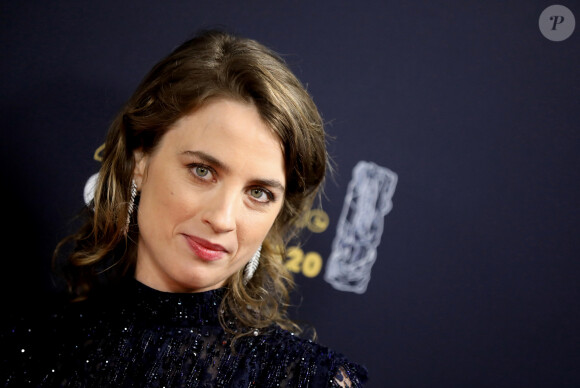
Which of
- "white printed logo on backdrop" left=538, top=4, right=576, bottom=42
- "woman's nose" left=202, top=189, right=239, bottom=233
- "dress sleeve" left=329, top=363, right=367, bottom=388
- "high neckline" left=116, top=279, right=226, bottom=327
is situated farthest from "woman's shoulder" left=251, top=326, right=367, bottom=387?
"white printed logo on backdrop" left=538, top=4, right=576, bottom=42

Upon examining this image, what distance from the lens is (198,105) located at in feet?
3.52

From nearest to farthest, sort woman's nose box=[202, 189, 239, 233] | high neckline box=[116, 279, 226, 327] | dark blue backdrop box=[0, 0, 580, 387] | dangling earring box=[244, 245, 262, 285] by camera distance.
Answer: woman's nose box=[202, 189, 239, 233] < high neckline box=[116, 279, 226, 327] < dangling earring box=[244, 245, 262, 285] < dark blue backdrop box=[0, 0, 580, 387]

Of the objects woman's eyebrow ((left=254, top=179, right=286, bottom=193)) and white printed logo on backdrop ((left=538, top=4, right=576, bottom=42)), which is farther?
white printed logo on backdrop ((left=538, top=4, right=576, bottom=42))

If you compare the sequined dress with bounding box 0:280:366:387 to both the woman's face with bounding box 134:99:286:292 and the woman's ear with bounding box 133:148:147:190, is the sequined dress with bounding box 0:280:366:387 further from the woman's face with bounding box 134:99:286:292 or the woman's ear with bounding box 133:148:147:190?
the woman's ear with bounding box 133:148:147:190

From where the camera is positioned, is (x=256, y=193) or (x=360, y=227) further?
(x=360, y=227)

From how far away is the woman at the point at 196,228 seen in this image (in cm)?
105

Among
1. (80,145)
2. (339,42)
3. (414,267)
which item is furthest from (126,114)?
(414,267)

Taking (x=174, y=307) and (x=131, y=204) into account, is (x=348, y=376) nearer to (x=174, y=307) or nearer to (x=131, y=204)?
(x=174, y=307)

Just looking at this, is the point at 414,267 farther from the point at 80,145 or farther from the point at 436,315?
the point at 80,145

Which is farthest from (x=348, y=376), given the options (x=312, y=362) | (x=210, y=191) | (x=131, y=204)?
(x=131, y=204)

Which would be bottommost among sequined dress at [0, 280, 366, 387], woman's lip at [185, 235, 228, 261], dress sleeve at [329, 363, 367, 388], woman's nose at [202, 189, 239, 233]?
sequined dress at [0, 280, 366, 387]

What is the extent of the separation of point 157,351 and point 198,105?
1.57 feet

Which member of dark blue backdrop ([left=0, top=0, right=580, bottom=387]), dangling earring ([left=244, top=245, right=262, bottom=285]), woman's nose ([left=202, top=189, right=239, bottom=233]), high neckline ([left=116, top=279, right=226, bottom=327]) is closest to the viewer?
woman's nose ([left=202, top=189, right=239, bottom=233])

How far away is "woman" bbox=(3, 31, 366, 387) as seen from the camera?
1051 mm
